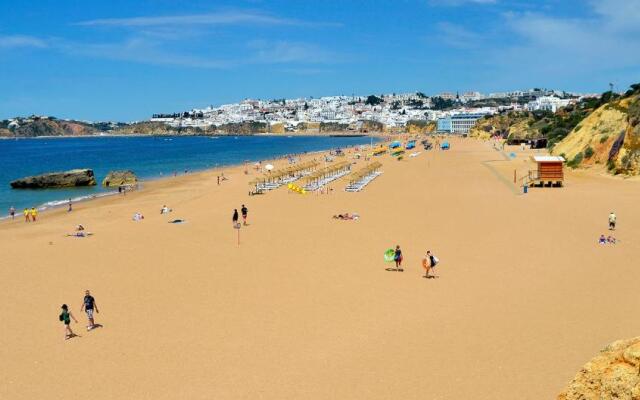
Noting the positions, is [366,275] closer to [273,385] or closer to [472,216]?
[273,385]

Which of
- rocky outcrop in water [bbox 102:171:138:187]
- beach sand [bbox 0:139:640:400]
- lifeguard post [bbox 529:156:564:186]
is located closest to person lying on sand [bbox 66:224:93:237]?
beach sand [bbox 0:139:640:400]

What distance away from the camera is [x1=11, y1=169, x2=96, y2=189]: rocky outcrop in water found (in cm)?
4384

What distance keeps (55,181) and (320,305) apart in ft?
128

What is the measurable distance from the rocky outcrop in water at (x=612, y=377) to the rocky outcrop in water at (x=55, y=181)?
46.0 metres

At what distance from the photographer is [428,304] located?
1193 cm

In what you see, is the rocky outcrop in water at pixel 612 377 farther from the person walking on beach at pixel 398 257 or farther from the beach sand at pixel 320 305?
the person walking on beach at pixel 398 257

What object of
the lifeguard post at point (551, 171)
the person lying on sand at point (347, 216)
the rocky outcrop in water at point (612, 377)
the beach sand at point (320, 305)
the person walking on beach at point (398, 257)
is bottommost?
the beach sand at point (320, 305)

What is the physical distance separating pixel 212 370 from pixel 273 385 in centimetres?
118

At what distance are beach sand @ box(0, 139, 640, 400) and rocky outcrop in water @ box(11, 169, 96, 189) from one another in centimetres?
2169

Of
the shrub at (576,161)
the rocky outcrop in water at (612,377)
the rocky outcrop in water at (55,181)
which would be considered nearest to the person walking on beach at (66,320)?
the rocky outcrop in water at (612,377)

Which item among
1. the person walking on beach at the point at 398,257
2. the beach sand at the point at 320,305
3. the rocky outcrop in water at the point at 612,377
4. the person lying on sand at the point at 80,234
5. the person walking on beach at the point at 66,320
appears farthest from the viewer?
the person lying on sand at the point at 80,234

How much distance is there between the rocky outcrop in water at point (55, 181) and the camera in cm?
4384

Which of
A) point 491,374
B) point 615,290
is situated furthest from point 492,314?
point 615,290

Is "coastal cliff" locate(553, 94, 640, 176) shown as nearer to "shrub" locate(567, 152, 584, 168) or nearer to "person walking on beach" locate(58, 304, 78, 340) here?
"shrub" locate(567, 152, 584, 168)
